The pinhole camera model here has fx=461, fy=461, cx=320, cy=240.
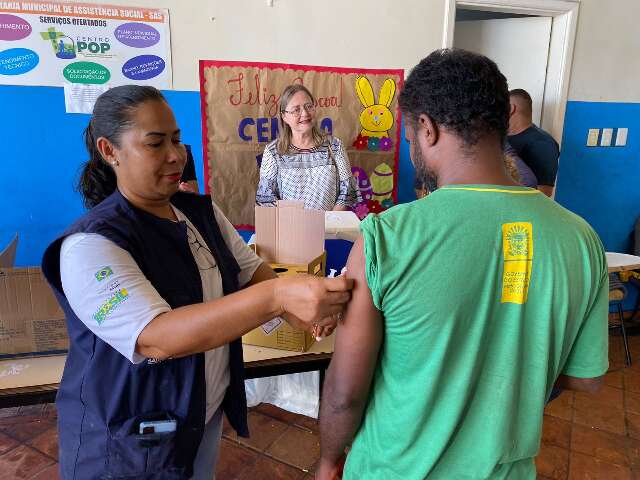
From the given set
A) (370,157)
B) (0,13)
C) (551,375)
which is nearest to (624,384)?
(370,157)

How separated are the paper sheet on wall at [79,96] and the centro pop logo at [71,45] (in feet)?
0.58

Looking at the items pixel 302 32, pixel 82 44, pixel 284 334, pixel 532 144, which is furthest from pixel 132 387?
pixel 532 144

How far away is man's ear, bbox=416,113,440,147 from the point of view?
2.67ft

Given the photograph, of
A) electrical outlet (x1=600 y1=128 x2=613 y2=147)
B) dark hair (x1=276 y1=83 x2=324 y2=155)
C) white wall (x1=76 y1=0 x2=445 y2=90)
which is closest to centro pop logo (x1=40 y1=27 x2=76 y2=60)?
white wall (x1=76 y1=0 x2=445 y2=90)

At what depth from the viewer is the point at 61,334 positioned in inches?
57.3

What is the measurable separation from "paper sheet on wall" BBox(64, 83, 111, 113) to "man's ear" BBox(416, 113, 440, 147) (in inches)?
103

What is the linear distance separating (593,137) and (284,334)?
3320 millimetres

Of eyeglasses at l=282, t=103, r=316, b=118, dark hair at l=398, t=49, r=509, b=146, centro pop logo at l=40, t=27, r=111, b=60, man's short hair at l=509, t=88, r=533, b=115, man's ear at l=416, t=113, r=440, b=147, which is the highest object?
centro pop logo at l=40, t=27, r=111, b=60

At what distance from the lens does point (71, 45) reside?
110 inches

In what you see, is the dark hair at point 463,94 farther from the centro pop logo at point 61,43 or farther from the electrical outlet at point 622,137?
the electrical outlet at point 622,137

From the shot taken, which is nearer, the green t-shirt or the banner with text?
the green t-shirt

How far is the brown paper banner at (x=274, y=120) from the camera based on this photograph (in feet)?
10.2

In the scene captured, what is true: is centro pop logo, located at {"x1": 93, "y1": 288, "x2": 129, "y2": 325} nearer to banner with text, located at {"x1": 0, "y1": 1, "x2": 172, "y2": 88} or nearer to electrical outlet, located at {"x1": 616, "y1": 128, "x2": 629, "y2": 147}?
banner with text, located at {"x1": 0, "y1": 1, "x2": 172, "y2": 88}

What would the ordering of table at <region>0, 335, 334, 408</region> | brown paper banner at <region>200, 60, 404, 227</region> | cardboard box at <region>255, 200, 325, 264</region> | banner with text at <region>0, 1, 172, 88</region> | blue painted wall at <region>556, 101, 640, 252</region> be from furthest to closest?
blue painted wall at <region>556, 101, 640, 252</region>
brown paper banner at <region>200, 60, 404, 227</region>
banner with text at <region>0, 1, 172, 88</region>
cardboard box at <region>255, 200, 325, 264</region>
table at <region>0, 335, 334, 408</region>
